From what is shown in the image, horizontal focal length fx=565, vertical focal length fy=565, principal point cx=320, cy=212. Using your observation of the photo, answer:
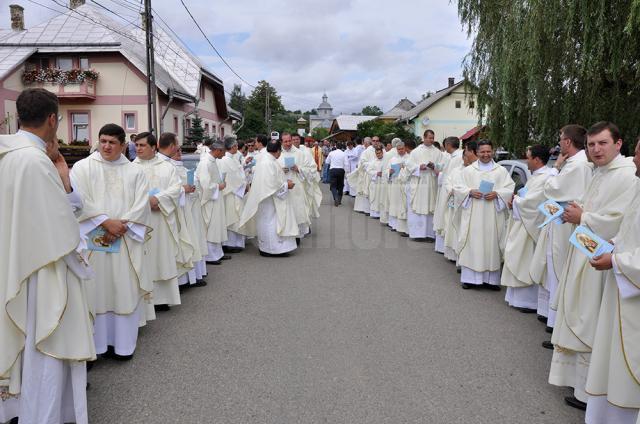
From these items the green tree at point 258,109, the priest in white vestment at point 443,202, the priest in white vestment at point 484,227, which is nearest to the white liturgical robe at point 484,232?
the priest in white vestment at point 484,227

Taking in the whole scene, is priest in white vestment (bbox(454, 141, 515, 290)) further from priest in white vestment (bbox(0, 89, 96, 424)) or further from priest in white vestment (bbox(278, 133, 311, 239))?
priest in white vestment (bbox(0, 89, 96, 424))

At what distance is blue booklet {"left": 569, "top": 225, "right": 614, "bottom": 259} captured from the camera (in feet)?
11.7

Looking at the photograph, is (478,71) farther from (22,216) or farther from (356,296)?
(22,216)

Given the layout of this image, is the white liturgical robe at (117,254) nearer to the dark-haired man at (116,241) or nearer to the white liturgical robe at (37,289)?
the dark-haired man at (116,241)

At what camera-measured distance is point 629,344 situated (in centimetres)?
339

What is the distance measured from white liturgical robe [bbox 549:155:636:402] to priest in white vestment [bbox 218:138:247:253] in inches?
281

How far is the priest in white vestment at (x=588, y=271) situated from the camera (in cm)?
406

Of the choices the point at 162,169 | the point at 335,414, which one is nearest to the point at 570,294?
the point at 335,414

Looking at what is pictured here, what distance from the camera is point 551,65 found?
11211 millimetres

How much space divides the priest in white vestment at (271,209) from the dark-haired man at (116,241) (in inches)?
195

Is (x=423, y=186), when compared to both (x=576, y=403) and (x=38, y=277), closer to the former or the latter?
(x=576, y=403)

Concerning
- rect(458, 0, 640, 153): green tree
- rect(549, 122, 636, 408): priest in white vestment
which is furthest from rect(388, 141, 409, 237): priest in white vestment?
rect(549, 122, 636, 408): priest in white vestment

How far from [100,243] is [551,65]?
9.64 metres

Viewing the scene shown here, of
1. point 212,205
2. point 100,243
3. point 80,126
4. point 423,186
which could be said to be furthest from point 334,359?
point 80,126
